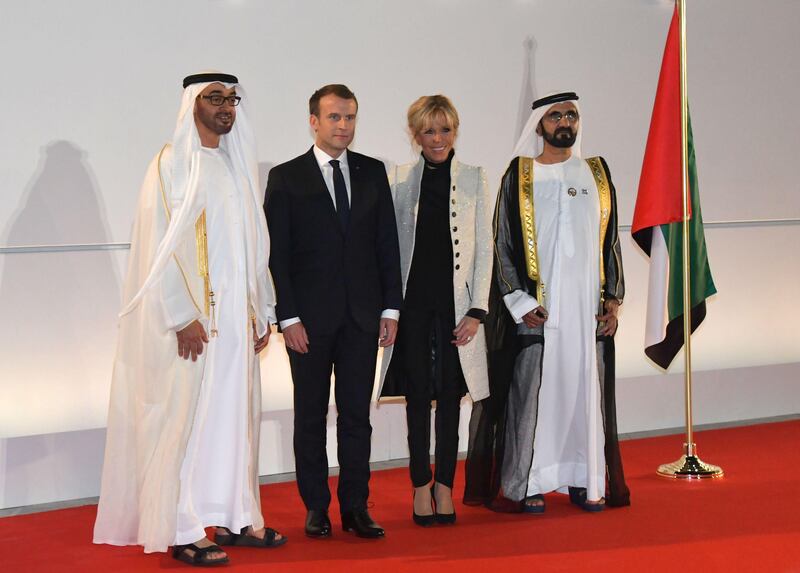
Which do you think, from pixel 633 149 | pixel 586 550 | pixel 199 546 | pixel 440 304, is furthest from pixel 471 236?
pixel 633 149

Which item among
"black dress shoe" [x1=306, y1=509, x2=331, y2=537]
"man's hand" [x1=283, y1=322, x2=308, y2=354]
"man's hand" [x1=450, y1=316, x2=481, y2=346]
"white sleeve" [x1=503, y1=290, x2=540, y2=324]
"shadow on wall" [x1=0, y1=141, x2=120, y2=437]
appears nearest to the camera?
"man's hand" [x1=283, y1=322, x2=308, y2=354]

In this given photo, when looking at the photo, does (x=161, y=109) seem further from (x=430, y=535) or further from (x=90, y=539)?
(x=430, y=535)

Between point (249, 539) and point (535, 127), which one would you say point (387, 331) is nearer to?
point (249, 539)

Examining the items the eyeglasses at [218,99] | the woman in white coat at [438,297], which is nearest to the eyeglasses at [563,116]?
the woman in white coat at [438,297]

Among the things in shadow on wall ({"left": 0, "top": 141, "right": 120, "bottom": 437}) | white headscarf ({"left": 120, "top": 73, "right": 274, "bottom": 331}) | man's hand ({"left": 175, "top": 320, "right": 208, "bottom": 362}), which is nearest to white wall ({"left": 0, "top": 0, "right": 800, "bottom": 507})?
shadow on wall ({"left": 0, "top": 141, "right": 120, "bottom": 437})

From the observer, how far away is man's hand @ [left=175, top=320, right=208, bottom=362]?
3.92 m

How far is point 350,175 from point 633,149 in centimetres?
287

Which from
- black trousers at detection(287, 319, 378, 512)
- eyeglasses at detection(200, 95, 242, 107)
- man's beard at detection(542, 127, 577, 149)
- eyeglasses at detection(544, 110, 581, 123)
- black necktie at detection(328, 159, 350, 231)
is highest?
eyeglasses at detection(200, 95, 242, 107)

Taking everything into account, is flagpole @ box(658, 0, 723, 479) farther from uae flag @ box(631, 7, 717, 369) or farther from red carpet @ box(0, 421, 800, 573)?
red carpet @ box(0, 421, 800, 573)

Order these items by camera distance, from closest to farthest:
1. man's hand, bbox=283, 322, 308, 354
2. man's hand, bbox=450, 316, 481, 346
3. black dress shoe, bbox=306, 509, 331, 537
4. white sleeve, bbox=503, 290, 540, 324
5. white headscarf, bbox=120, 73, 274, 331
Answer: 1. white headscarf, bbox=120, 73, 274, 331
2. man's hand, bbox=283, 322, 308, 354
3. black dress shoe, bbox=306, 509, 331, 537
4. man's hand, bbox=450, 316, 481, 346
5. white sleeve, bbox=503, 290, 540, 324

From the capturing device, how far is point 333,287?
4199 millimetres

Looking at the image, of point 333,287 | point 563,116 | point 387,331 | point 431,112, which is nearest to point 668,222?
point 563,116

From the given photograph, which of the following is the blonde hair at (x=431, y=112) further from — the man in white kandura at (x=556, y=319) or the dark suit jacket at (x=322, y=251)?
the man in white kandura at (x=556, y=319)

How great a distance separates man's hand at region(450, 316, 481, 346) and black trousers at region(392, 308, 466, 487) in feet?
0.16
